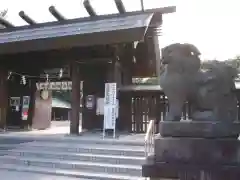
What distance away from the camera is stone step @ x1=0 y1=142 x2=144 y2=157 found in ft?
27.7

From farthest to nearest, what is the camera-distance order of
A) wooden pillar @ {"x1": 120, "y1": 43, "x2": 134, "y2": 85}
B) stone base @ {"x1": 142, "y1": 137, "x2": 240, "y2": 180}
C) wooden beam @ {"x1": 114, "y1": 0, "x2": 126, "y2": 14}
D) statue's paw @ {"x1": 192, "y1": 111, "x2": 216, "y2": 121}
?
wooden pillar @ {"x1": 120, "y1": 43, "x2": 134, "y2": 85} → wooden beam @ {"x1": 114, "y1": 0, "x2": 126, "y2": 14} → statue's paw @ {"x1": 192, "y1": 111, "x2": 216, "y2": 121} → stone base @ {"x1": 142, "y1": 137, "x2": 240, "y2": 180}

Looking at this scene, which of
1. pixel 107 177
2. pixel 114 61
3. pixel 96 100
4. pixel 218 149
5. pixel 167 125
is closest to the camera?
pixel 218 149

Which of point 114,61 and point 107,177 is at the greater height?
point 114,61

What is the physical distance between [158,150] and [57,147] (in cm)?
562

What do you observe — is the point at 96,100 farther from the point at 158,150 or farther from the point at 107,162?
the point at 158,150

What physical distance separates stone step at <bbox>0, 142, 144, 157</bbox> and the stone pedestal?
12.7 feet

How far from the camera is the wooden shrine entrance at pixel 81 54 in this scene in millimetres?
10477

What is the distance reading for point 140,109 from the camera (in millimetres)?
13289

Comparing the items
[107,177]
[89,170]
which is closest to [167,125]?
[107,177]

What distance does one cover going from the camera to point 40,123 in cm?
1597

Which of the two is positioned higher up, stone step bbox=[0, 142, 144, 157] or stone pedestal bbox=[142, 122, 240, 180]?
stone pedestal bbox=[142, 122, 240, 180]

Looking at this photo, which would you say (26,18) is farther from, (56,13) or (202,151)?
Result: (202,151)

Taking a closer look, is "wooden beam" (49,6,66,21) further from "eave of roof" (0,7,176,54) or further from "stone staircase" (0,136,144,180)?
"stone staircase" (0,136,144,180)

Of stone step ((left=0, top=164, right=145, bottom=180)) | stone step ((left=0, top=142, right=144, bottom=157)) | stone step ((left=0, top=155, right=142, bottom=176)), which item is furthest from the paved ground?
stone step ((left=0, top=142, right=144, bottom=157))
